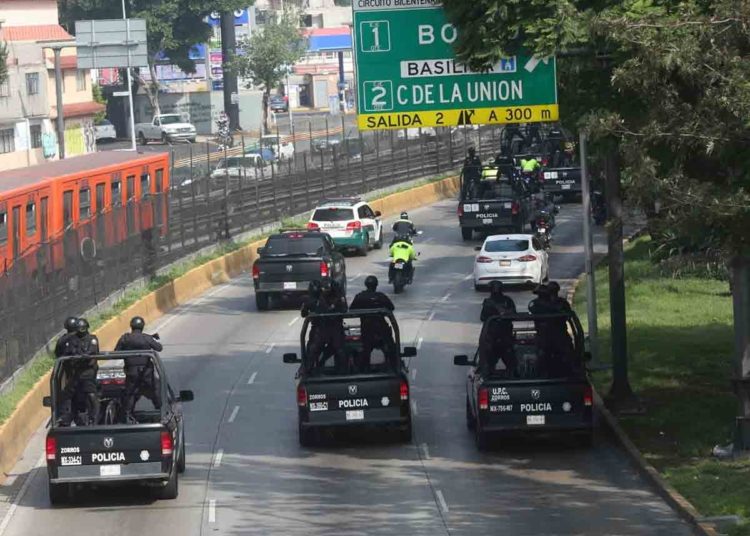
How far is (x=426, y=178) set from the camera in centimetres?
6184

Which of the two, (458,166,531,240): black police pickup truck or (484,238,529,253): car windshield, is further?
(458,166,531,240): black police pickup truck

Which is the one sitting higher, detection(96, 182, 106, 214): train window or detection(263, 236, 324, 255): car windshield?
detection(96, 182, 106, 214): train window

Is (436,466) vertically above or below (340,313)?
below

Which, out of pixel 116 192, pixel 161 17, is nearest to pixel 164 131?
pixel 161 17

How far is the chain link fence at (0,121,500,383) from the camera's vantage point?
27.8 m

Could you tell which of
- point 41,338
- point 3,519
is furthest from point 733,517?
point 41,338

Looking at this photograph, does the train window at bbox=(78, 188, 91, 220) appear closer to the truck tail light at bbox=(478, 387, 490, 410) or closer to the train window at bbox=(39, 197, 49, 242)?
the train window at bbox=(39, 197, 49, 242)

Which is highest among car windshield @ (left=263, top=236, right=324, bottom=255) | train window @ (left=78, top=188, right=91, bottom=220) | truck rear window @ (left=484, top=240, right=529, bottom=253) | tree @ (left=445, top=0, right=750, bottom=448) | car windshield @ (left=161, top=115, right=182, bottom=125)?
tree @ (left=445, top=0, right=750, bottom=448)

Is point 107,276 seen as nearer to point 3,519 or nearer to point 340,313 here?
point 340,313

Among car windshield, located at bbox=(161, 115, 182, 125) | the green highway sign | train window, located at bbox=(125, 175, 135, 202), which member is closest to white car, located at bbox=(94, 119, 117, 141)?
car windshield, located at bbox=(161, 115, 182, 125)

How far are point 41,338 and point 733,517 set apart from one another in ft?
48.5

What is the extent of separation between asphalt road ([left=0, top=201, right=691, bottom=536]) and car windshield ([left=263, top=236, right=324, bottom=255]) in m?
6.50

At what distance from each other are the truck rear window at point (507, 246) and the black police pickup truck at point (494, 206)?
7355mm

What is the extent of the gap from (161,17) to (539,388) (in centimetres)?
8737
